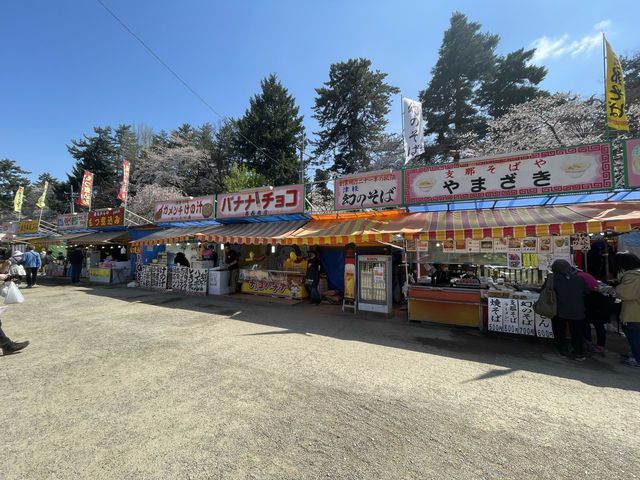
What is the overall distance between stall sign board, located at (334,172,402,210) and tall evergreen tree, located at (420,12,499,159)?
18496mm

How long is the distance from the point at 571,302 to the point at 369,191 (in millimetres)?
5146

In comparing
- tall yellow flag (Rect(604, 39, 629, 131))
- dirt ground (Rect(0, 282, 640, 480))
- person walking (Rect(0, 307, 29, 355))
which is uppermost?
tall yellow flag (Rect(604, 39, 629, 131))

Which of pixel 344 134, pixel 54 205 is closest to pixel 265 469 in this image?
pixel 344 134

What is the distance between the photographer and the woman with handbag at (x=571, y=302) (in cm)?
438

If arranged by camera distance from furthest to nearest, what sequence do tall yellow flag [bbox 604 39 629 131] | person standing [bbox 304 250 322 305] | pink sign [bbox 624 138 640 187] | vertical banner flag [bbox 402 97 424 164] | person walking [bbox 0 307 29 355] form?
vertical banner flag [bbox 402 97 424 164] < person standing [bbox 304 250 322 305] < tall yellow flag [bbox 604 39 629 131] < pink sign [bbox 624 138 640 187] < person walking [bbox 0 307 29 355]

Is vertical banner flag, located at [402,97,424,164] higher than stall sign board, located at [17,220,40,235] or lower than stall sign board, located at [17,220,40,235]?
higher

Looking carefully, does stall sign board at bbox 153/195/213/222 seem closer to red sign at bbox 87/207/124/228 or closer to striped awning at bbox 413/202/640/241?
red sign at bbox 87/207/124/228

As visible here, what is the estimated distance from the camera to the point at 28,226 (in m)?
18.3

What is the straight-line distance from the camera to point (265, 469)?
206 centimetres

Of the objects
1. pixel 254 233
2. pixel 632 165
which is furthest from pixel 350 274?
pixel 632 165

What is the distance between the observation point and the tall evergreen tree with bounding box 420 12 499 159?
23375 millimetres

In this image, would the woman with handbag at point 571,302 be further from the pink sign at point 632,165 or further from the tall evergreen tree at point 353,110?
the tall evergreen tree at point 353,110

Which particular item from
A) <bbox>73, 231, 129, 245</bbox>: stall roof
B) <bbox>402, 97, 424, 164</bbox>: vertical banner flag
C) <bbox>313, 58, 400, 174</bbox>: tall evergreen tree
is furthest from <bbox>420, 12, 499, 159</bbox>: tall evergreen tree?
<bbox>73, 231, 129, 245</bbox>: stall roof

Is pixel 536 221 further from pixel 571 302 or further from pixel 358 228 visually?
pixel 358 228
